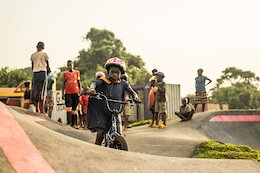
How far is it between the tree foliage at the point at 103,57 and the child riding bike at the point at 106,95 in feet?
141

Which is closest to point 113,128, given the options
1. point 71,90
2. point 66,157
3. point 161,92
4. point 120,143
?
point 120,143

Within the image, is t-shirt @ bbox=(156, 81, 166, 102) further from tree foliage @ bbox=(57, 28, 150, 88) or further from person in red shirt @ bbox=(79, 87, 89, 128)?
tree foliage @ bbox=(57, 28, 150, 88)

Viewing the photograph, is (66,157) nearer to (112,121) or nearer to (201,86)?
(112,121)

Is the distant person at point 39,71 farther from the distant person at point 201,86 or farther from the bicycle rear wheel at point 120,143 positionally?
the distant person at point 201,86

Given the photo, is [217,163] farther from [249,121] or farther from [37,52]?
[249,121]

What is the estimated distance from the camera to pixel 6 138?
3439 mm

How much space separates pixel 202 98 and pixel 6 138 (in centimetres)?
1118

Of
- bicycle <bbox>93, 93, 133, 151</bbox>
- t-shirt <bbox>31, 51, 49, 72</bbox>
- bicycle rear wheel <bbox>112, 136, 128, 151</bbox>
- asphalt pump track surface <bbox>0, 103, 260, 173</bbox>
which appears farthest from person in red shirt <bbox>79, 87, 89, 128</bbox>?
asphalt pump track surface <bbox>0, 103, 260, 173</bbox>

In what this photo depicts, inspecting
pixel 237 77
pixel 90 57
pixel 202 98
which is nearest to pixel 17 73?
pixel 90 57

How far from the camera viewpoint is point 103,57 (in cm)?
5472

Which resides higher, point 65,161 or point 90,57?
point 90,57

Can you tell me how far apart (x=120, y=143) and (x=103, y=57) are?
50.2 metres

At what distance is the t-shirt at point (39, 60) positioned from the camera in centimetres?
906

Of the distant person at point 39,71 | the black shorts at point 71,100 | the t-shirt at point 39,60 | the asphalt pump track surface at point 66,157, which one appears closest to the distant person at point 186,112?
the black shorts at point 71,100
